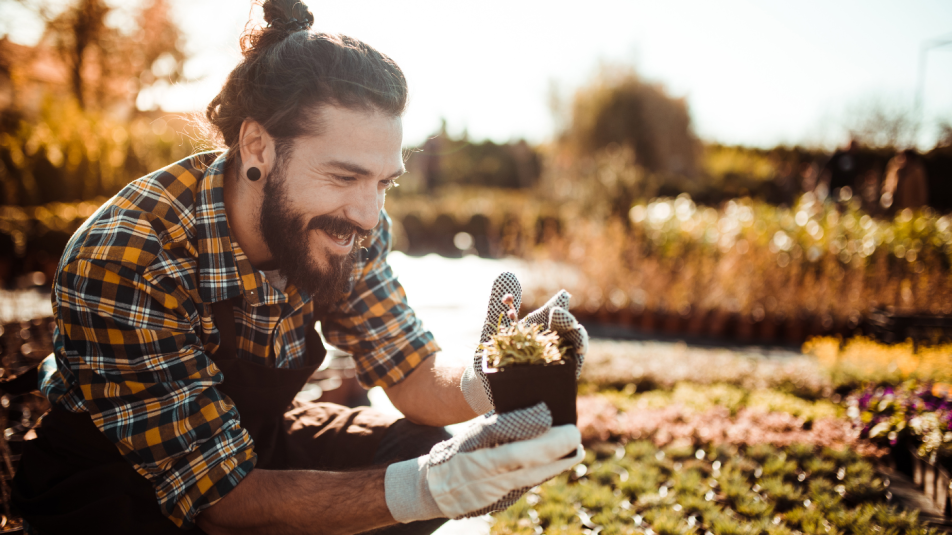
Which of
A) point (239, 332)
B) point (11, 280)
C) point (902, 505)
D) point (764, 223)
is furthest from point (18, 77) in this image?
point (902, 505)

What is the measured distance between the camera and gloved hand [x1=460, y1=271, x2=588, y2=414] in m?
1.23

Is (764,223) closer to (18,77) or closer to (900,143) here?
(18,77)

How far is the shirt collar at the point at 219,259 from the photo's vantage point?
142cm

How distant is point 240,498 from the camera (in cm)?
126

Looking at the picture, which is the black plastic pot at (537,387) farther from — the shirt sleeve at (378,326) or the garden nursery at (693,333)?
the shirt sleeve at (378,326)

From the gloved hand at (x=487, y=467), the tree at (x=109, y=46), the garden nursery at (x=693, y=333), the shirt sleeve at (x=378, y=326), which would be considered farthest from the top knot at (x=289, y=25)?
the tree at (x=109, y=46)

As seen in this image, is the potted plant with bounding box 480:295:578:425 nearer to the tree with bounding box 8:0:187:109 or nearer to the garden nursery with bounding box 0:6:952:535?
the garden nursery with bounding box 0:6:952:535

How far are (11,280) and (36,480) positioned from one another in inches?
286

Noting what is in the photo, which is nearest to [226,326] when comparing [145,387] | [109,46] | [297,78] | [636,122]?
[145,387]

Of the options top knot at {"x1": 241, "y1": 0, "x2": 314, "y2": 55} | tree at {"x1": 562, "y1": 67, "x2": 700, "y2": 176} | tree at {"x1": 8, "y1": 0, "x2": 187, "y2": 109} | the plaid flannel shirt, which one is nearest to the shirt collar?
the plaid flannel shirt

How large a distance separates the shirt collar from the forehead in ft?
0.86

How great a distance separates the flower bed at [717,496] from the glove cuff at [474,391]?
760 millimetres

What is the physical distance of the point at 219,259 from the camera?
143 cm

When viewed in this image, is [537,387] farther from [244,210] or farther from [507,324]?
[244,210]
